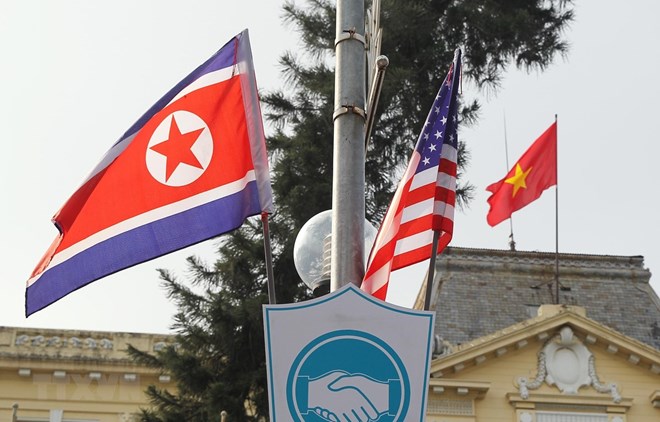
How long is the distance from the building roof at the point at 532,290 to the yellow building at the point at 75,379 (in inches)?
265

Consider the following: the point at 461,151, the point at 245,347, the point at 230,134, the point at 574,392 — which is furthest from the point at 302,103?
the point at 230,134

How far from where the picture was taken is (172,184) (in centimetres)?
888

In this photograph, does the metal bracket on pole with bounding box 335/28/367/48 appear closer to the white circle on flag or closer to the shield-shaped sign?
the white circle on flag

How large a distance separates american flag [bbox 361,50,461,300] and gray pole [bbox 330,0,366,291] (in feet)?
1.50

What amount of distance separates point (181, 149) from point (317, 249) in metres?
1.40

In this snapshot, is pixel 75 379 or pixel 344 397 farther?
pixel 75 379

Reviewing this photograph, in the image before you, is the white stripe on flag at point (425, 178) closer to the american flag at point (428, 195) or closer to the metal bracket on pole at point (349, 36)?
the american flag at point (428, 195)

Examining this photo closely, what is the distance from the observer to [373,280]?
7.75 metres

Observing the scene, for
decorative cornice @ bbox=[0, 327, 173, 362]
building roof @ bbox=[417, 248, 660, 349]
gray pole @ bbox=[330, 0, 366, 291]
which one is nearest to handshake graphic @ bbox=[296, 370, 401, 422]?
gray pole @ bbox=[330, 0, 366, 291]

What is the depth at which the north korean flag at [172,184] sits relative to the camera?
28.3 feet

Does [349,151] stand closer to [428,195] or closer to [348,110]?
[348,110]

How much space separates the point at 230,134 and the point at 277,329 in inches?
91.5

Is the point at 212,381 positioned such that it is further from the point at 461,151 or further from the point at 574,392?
the point at 574,392

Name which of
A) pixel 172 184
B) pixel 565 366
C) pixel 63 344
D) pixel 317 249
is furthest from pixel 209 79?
pixel 63 344
